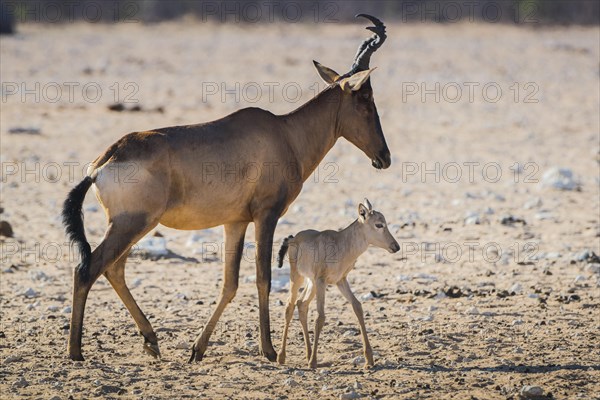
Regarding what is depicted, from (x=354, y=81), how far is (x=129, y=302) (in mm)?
2801

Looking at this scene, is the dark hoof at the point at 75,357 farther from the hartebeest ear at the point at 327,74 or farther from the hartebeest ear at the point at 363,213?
the hartebeest ear at the point at 327,74

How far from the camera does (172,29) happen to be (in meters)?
43.9

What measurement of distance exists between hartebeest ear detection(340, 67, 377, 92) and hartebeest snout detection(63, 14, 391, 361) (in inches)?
0.5

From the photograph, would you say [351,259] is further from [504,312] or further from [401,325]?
[504,312]

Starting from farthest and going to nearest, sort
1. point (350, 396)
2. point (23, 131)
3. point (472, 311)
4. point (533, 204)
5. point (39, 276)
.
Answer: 1. point (23, 131)
2. point (533, 204)
3. point (39, 276)
4. point (472, 311)
5. point (350, 396)

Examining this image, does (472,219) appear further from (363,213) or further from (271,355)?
(271,355)

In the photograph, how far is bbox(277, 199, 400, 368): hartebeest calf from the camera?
9.90 m

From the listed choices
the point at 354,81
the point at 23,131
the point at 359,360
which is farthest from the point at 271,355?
the point at 23,131

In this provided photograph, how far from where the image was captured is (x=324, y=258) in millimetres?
9969

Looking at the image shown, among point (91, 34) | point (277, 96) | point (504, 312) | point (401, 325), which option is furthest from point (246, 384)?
point (91, 34)

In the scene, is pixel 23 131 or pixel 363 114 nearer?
pixel 363 114

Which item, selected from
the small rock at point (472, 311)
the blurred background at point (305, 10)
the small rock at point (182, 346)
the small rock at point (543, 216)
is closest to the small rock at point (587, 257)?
the small rock at point (543, 216)

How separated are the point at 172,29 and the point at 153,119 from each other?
69.9ft

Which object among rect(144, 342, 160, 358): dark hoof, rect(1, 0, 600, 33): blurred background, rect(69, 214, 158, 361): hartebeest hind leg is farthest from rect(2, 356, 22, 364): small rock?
rect(1, 0, 600, 33): blurred background
